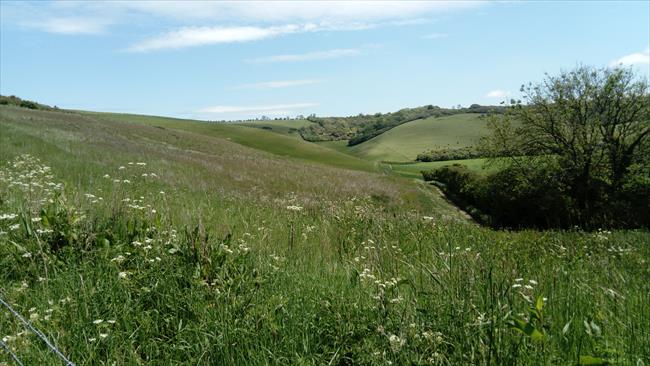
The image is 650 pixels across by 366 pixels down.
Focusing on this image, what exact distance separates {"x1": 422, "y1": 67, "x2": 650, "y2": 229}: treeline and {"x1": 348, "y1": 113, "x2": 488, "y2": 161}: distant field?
70349 millimetres

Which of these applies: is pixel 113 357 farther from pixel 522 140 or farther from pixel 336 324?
pixel 522 140

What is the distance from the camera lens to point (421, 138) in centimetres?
13275

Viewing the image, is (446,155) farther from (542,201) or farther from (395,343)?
(395,343)

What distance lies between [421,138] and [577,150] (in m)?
98.7

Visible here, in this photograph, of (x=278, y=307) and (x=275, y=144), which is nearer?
(x=278, y=307)

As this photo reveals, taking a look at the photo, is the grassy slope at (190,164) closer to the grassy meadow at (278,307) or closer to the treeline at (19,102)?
the grassy meadow at (278,307)

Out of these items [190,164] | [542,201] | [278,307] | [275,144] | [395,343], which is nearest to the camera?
[395,343]

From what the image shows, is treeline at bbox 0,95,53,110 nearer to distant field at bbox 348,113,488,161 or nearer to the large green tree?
the large green tree

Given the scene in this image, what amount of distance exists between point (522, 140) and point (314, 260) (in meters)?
36.7

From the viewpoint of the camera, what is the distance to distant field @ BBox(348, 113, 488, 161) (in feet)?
384

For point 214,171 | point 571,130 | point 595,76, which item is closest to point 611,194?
point 571,130

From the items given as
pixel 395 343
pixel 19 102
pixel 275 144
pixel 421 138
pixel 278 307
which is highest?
pixel 19 102

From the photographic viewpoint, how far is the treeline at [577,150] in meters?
33.3

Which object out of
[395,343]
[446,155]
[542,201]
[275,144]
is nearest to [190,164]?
[395,343]
